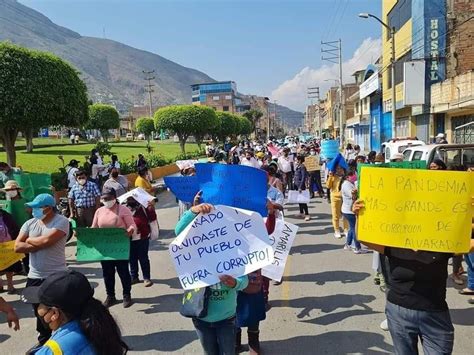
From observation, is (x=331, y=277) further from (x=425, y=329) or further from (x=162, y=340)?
(x=425, y=329)

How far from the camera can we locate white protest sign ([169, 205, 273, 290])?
11.5 ft

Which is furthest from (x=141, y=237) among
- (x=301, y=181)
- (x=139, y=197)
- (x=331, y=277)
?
(x=301, y=181)

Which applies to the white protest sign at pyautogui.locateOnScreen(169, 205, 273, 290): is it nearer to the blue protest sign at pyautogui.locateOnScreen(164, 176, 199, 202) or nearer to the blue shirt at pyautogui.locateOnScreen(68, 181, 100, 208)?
the blue protest sign at pyautogui.locateOnScreen(164, 176, 199, 202)

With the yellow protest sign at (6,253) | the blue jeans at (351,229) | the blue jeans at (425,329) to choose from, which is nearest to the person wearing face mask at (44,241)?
the yellow protest sign at (6,253)

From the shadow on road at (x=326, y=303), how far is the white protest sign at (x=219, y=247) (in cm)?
258

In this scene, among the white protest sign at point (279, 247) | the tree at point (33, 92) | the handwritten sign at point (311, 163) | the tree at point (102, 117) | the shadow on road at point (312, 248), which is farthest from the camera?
the tree at point (102, 117)

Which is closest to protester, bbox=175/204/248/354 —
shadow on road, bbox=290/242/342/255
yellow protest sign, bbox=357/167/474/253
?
yellow protest sign, bbox=357/167/474/253

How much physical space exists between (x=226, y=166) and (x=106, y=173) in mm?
14040

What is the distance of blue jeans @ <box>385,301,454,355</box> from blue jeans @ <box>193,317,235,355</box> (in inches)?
46.9

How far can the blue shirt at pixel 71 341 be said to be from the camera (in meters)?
2.17

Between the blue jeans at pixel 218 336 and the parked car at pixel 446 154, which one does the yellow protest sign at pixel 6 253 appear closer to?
the blue jeans at pixel 218 336

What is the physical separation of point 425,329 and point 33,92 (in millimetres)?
15863

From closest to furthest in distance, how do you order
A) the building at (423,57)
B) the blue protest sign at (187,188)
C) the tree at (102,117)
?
the blue protest sign at (187,188) → the building at (423,57) → the tree at (102,117)

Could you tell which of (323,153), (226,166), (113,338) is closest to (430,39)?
(323,153)
